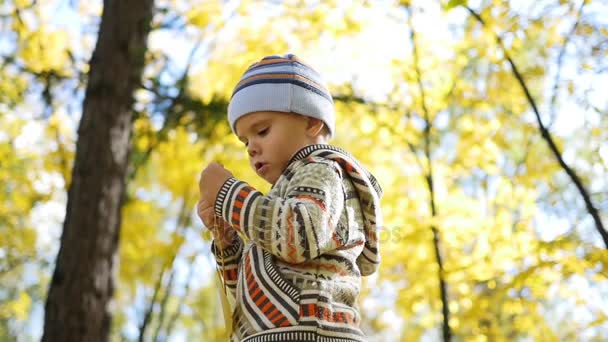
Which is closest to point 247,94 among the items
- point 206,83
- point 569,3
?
point 569,3

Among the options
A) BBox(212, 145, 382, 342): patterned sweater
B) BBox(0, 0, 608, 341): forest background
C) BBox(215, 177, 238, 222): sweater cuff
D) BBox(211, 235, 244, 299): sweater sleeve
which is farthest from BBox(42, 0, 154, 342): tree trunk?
BBox(215, 177, 238, 222): sweater cuff

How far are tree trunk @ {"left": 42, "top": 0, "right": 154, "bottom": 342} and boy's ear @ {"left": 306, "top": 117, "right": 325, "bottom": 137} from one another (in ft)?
8.57

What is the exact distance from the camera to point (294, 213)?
1270mm

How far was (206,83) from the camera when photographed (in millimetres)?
5527

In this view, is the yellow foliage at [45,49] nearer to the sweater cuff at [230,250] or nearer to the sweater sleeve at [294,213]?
the sweater cuff at [230,250]

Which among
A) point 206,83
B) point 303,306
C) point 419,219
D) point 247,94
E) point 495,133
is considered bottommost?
point 303,306

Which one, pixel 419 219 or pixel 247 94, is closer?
pixel 247 94

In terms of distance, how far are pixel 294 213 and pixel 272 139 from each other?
0.93 feet

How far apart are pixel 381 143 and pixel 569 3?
238cm

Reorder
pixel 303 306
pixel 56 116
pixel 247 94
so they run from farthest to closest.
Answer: pixel 56 116
pixel 247 94
pixel 303 306

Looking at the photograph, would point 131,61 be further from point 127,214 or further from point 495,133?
point 495,133

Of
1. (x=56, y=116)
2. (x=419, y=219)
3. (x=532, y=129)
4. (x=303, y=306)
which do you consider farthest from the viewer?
(x=56, y=116)

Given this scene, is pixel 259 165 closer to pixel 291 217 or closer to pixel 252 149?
pixel 252 149

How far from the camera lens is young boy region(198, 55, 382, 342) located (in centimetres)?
128
